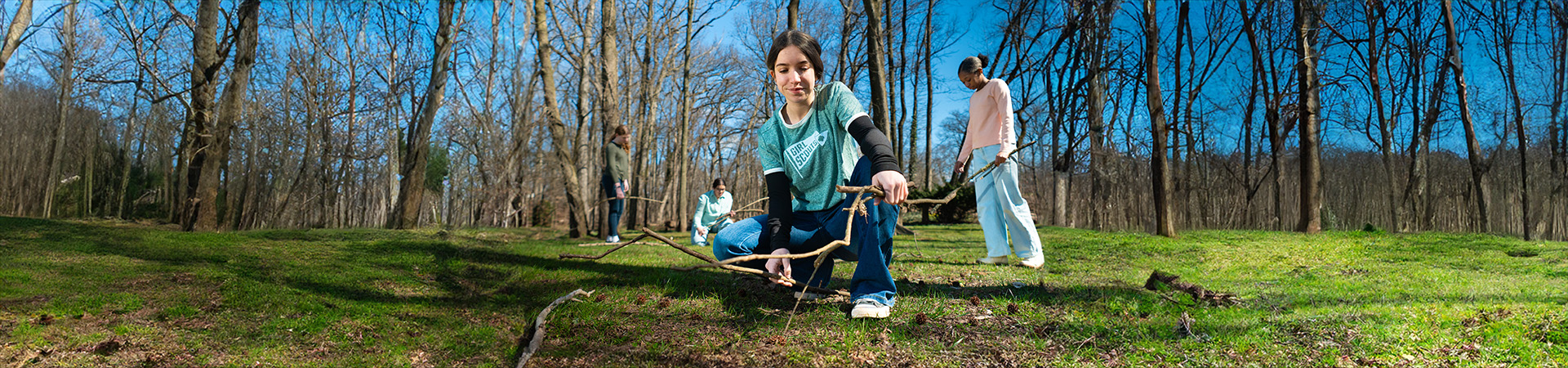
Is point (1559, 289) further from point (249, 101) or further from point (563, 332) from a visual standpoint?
point (249, 101)

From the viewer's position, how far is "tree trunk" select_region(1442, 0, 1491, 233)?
5551 millimetres

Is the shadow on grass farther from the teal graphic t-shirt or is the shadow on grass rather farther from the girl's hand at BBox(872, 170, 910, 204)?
the girl's hand at BBox(872, 170, 910, 204)

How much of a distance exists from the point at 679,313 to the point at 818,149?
0.96m

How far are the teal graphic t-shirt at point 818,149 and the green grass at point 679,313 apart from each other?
0.50 metres

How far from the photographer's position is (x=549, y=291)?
3.49 m

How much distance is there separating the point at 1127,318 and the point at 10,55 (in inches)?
361

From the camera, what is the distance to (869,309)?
2.44 metres

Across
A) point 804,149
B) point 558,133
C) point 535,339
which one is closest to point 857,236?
point 804,149

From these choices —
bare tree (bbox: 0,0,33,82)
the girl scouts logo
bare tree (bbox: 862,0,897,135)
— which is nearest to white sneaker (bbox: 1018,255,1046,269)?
bare tree (bbox: 862,0,897,135)

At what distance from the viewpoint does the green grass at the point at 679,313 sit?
211cm

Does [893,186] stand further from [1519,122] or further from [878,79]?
[1519,122]

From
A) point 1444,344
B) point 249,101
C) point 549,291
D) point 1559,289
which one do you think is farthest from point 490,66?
point 1559,289

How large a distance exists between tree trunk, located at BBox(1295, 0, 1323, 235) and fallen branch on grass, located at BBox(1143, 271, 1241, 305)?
16.8ft

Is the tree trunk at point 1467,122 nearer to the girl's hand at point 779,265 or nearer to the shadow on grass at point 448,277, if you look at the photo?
the shadow on grass at point 448,277
